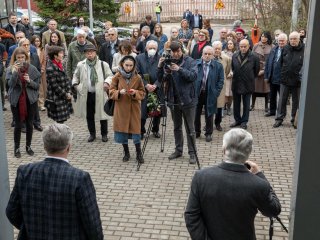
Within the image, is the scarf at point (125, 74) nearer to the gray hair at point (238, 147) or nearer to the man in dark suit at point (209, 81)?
the man in dark suit at point (209, 81)

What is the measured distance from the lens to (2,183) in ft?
13.7

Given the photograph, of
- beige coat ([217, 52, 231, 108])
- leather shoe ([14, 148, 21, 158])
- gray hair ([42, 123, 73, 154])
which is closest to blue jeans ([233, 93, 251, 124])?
beige coat ([217, 52, 231, 108])

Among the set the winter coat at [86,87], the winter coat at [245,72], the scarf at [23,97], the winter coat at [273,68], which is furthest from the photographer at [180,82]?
the winter coat at [273,68]

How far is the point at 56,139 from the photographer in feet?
11.4

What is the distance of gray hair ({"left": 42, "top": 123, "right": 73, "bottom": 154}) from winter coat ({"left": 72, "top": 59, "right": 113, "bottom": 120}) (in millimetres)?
5118

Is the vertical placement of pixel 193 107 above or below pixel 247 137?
below

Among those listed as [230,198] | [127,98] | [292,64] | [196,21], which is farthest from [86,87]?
[196,21]

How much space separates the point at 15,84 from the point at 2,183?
4.15 m

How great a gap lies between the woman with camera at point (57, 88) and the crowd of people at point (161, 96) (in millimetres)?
18

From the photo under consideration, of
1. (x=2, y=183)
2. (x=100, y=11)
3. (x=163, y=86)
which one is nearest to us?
(x=2, y=183)

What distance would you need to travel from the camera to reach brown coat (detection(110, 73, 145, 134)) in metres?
7.59

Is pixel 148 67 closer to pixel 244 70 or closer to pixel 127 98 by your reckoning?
pixel 127 98

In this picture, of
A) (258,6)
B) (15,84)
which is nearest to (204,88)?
(15,84)

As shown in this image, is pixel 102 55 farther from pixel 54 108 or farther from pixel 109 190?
pixel 109 190
